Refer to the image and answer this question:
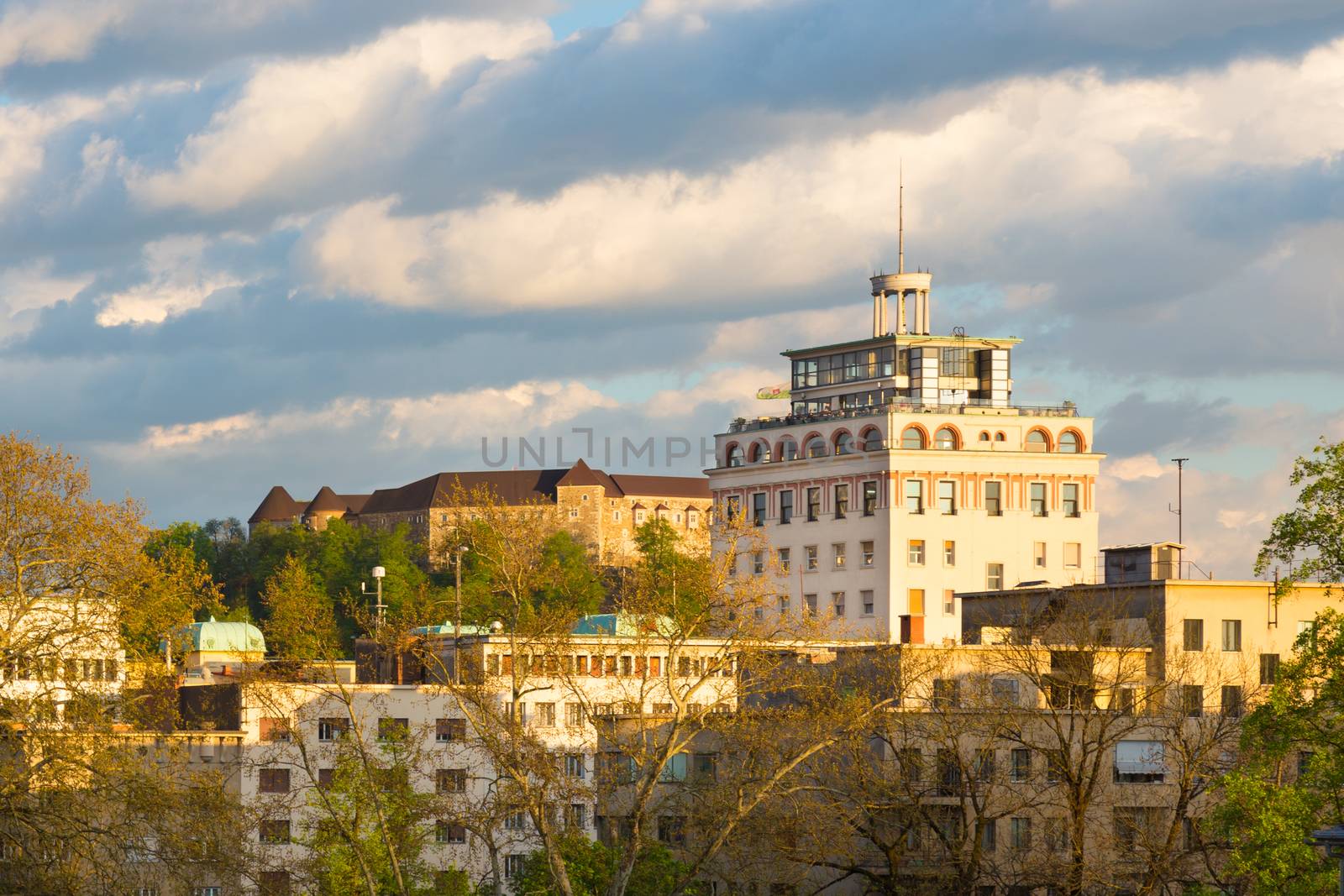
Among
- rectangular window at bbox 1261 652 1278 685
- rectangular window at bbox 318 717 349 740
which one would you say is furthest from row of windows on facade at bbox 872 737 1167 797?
rectangular window at bbox 318 717 349 740

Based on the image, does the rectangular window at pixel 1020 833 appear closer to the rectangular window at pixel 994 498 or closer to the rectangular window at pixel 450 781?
the rectangular window at pixel 450 781

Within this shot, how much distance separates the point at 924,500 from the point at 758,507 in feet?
44.7

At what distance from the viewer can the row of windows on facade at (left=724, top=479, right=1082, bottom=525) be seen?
15238cm

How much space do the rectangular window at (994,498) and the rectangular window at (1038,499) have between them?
7.10 ft

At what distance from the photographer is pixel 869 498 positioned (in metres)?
153

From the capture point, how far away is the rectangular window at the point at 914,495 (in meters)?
152

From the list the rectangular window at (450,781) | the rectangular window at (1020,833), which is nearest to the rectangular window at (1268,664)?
the rectangular window at (1020,833)

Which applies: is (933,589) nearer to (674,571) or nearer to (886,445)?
(886,445)

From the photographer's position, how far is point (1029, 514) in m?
153

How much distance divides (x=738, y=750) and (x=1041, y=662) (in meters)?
15.7

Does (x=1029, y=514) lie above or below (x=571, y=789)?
above

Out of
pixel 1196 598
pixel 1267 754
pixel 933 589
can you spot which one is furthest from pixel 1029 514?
pixel 1267 754

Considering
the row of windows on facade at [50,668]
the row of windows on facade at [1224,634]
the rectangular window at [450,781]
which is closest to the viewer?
the row of windows on facade at [50,668]

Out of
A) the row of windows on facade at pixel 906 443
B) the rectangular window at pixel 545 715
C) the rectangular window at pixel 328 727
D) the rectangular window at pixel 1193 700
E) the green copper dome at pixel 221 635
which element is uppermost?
the row of windows on facade at pixel 906 443
